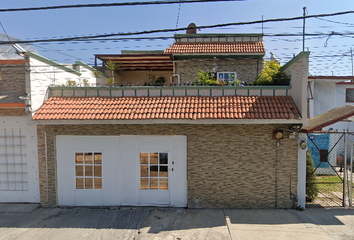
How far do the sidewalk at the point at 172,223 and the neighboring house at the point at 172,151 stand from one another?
Answer: 396 mm

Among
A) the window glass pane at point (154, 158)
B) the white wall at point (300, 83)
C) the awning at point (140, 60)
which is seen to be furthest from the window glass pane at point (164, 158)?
the awning at point (140, 60)

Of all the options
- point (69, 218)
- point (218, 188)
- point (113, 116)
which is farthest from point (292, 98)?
point (69, 218)

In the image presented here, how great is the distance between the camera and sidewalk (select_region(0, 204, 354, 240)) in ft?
18.5

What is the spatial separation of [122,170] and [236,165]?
376 cm

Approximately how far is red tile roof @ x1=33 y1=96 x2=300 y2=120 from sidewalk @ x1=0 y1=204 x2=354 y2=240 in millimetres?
2981

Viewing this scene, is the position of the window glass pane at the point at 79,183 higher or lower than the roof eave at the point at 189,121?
lower

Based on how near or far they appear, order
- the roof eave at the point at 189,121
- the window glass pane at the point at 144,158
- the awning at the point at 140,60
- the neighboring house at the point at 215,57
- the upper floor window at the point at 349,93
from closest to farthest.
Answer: the roof eave at the point at 189,121 < the window glass pane at the point at 144,158 < the neighboring house at the point at 215,57 < the awning at the point at 140,60 < the upper floor window at the point at 349,93

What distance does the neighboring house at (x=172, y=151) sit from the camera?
6.89 metres

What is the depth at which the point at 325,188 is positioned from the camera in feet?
28.5

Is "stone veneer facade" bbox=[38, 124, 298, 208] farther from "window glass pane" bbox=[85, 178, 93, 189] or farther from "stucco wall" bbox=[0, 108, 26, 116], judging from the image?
"stucco wall" bbox=[0, 108, 26, 116]

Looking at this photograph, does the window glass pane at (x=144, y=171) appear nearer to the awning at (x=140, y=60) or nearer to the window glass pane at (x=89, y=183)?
the window glass pane at (x=89, y=183)

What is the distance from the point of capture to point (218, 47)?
38.3ft

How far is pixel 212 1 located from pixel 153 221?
603 cm

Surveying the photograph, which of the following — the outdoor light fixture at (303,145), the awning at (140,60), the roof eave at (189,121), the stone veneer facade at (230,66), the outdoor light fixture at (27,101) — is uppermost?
the awning at (140,60)
